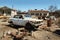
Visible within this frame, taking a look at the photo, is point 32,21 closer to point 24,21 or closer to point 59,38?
point 24,21

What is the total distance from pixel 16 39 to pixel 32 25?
589 centimetres

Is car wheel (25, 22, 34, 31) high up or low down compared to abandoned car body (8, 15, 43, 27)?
down

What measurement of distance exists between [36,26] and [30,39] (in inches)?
199

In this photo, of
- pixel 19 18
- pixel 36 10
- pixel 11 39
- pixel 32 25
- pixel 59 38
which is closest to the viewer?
pixel 11 39

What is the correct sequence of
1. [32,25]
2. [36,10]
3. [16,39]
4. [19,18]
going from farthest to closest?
[36,10] < [19,18] < [32,25] < [16,39]

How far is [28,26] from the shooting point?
17.3 m

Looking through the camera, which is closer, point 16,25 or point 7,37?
point 7,37

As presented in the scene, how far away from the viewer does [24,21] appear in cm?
1783

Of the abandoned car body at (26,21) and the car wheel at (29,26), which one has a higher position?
the abandoned car body at (26,21)

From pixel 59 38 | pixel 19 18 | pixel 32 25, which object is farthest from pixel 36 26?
pixel 59 38

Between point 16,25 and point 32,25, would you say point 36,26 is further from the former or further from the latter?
point 16,25

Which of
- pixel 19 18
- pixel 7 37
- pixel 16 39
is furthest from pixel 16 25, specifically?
pixel 16 39

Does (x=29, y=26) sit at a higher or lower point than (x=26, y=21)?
lower

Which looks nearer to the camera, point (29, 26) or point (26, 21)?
point (29, 26)
